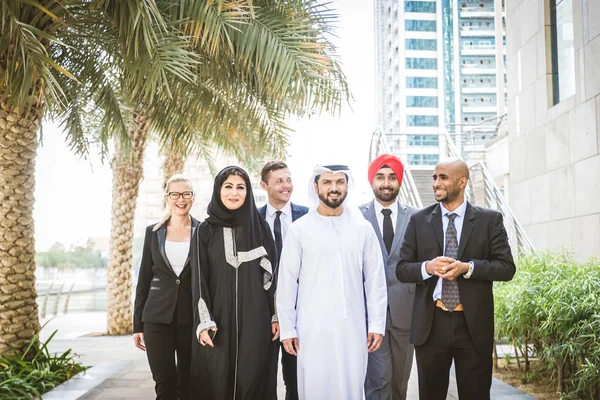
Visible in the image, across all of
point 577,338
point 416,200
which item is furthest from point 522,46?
point 577,338

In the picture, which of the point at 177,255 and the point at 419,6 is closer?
the point at 177,255

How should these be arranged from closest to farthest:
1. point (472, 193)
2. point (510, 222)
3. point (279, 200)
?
1. point (279, 200)
2. point (510, 222)
3. point (472, 193)

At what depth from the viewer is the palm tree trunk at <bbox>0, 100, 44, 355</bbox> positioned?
263 inches

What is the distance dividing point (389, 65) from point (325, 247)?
98.7 meters

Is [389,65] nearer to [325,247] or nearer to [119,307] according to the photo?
[119,307]

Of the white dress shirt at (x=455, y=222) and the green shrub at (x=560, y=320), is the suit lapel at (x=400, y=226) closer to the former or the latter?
the white dress shirt at (x=455, y=222)

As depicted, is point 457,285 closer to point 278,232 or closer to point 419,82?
point 278,232

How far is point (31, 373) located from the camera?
6402 millimetres

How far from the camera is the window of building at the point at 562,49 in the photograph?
33.2 ft

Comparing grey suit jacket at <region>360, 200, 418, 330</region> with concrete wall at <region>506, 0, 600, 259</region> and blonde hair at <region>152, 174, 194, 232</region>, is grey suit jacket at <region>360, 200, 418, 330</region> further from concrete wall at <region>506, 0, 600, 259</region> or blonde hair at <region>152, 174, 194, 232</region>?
concrete wall at <region>506, 0, 600, 259</region>

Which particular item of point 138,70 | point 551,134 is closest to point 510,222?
point 551,134

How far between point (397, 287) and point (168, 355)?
1.84m

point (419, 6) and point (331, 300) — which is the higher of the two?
point (419, 6)

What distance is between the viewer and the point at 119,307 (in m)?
12.5
